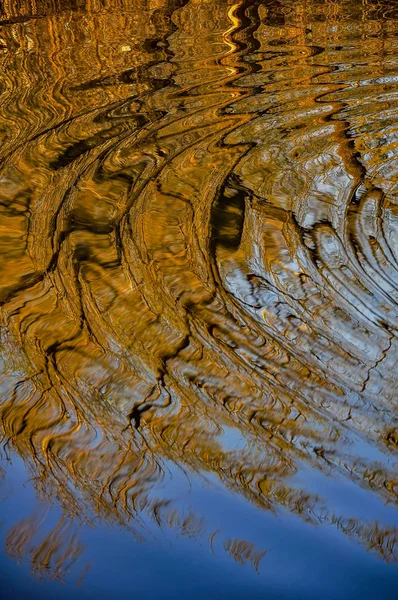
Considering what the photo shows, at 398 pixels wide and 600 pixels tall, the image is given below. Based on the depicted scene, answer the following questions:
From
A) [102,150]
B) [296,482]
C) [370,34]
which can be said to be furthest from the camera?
[370,34]

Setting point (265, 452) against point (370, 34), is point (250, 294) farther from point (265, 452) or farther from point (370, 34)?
point (370, 34)

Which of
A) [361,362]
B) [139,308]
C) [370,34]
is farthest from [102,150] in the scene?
[370,34]

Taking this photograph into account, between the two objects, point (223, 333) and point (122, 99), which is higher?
point (122, 99)

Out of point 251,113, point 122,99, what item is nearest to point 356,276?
point 251,113

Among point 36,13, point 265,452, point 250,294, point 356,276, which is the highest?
point 36,13

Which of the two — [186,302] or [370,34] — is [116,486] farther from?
[370,34]

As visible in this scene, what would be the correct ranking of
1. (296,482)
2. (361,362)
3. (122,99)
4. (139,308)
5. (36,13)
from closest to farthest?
1. (296,482)
2. (361,362)
3. (139,308)
4. (122,99)
5. (36,13)

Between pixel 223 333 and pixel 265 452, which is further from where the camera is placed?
pixel 223 333
